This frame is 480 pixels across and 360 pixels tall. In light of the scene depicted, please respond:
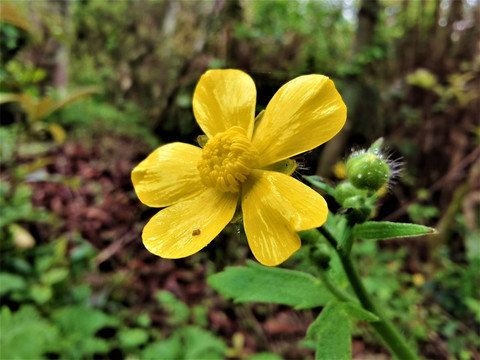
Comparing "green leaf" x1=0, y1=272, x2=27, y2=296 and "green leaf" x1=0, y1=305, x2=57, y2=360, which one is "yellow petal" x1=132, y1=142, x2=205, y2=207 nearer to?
"green leaf" x1=0, y1=305, x2=57, y2=360

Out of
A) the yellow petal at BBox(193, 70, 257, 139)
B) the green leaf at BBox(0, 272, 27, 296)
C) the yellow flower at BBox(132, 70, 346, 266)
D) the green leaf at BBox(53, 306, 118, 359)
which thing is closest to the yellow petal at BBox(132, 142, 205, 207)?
the yellow flower at BBox(132, 70, 346, 266)

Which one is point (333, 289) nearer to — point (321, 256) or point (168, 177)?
point (321, 256)

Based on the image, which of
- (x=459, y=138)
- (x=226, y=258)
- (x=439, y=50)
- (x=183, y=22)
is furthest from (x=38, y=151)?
(x=439, y=50)

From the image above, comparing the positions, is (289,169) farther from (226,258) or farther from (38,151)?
(38,151)

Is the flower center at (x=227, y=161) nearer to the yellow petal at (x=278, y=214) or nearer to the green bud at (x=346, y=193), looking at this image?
the yellow petal at (x=278, y=214)

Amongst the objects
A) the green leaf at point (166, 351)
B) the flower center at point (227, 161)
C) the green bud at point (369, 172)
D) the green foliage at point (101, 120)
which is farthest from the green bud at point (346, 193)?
the green foliage at point (101, 120)

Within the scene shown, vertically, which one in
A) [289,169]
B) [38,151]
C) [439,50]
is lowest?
[38,151]

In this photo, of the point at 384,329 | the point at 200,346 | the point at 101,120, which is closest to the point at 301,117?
the point at 384,329
